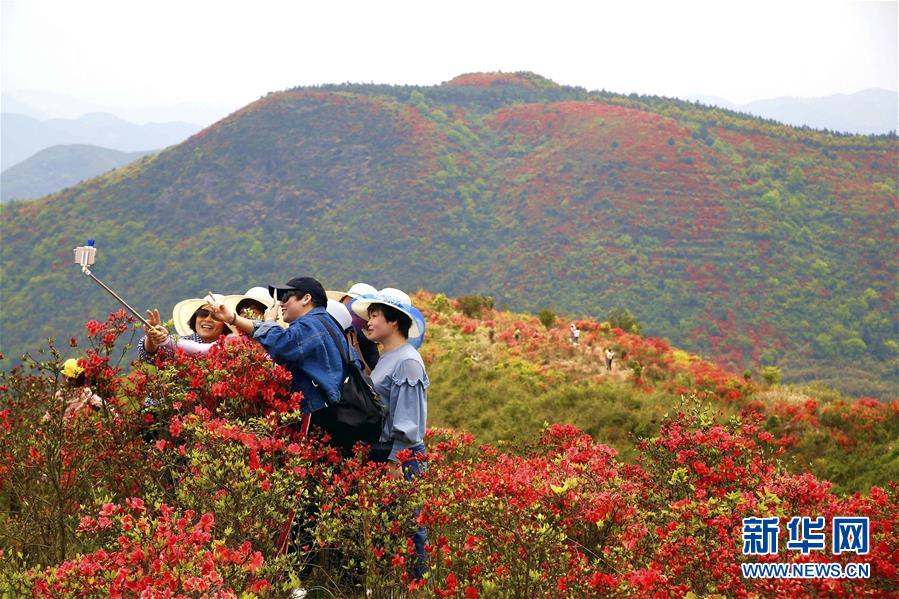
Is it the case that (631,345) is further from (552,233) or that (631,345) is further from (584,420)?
(552,233)

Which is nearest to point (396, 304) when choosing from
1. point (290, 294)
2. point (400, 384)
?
point (400, 384)

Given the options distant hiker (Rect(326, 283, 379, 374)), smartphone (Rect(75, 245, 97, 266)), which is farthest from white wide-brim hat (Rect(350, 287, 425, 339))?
smartphone (Rect(75, 245, 97, 266))

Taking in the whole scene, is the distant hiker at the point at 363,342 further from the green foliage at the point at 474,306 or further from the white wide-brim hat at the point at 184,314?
the green foliage at the point at 474,306

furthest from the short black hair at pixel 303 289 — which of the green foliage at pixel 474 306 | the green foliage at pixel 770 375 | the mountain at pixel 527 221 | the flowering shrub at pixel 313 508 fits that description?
the mountain at pixel 527 221

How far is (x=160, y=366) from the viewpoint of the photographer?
12.9 ft

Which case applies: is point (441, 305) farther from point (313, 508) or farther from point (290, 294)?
point (313, 508)

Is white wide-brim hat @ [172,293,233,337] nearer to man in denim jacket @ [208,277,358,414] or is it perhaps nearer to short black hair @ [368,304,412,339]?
man in denim jacket @ [208,277,358,414]

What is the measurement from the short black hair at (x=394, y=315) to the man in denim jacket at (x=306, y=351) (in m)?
0.31

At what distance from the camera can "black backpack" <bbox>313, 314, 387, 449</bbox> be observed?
12.2 feet

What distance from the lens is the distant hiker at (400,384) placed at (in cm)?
378

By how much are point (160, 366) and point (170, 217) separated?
255ft

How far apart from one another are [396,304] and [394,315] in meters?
0.08

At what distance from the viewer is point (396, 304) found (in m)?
4.02

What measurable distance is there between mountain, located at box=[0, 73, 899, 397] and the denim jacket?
127 ft
